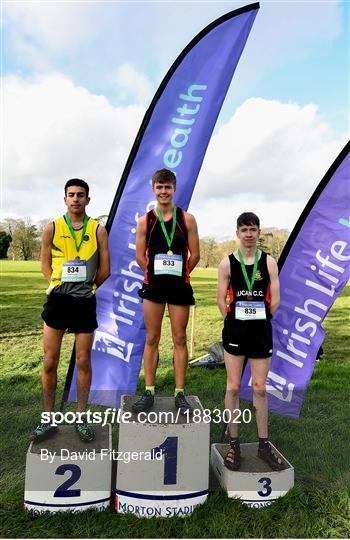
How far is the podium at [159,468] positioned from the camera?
2834 millimetres

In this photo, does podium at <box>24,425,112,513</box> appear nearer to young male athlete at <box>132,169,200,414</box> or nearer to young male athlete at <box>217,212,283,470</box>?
young male athlete at <box>132,169,200,414</box>

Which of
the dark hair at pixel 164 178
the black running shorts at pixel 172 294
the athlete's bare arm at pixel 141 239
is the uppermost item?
the dark hair at pixel 164 178

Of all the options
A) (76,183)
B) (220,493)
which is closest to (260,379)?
(220,493)

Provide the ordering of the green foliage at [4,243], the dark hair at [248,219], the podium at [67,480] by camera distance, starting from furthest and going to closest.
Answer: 1. the green foliage at [4,243]
2. the dark hair at [248,219]
3. the podium at [67,480]

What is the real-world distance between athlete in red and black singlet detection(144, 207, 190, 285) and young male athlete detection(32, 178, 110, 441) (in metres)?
0.40

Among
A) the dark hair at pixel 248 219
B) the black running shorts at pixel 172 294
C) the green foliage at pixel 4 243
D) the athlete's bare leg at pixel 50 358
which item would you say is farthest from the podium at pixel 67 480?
the green foliage at pixel 4 243

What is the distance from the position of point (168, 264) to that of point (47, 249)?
0.94 meters

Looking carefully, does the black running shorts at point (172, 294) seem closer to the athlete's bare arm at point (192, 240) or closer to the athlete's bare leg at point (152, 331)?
the athlete's bare leg at point (152, 331)

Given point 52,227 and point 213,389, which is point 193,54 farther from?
point 213,389

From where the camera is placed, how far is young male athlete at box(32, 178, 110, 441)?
→ 125 inches

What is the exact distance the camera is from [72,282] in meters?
3.18

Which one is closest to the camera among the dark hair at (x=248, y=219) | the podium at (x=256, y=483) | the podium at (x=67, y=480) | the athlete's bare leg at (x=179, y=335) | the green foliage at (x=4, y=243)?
the podium at (x=67, y=480)

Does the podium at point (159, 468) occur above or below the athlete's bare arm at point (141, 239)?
below

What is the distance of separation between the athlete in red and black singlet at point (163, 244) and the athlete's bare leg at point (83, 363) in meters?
0.64
